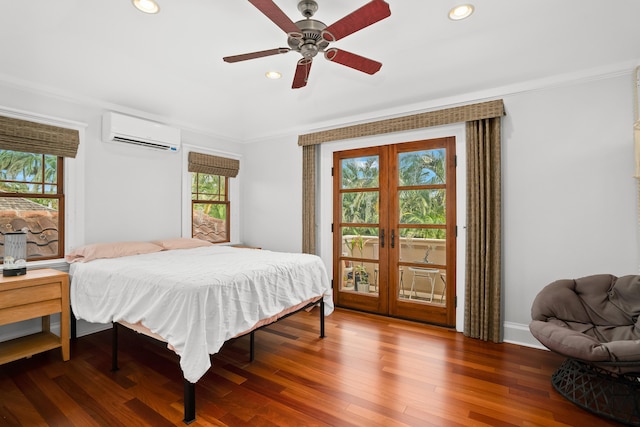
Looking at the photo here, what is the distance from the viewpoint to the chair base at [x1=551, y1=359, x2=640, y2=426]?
2.00 m

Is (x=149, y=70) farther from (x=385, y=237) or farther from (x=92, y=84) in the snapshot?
(x=385, y=237)

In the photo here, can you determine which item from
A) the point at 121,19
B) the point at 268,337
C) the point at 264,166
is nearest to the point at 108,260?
the point at 268,337

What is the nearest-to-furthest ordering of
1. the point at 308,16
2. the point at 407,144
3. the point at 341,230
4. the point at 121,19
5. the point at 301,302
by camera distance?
the point at 308,16, the point at 121,19, the point at 301,302, the point at 407,144, the point at 341,230

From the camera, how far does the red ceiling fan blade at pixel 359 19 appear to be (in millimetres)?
1667

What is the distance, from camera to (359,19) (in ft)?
5.87

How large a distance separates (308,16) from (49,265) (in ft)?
11.0

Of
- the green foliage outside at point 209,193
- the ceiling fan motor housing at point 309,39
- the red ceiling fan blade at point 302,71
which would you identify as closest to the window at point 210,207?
the green foliage outside at point 209,193

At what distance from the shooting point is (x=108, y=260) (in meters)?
3.04

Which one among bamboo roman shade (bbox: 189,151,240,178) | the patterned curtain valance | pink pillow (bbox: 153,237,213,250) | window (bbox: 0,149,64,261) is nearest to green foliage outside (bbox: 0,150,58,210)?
window (bbox: 0,149,64,261)

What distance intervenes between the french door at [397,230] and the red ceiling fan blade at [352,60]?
166cm

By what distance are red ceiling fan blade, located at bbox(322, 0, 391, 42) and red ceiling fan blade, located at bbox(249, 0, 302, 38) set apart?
182 millimetres

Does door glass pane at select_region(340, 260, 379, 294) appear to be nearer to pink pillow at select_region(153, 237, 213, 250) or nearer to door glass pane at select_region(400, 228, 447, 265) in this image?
door glass pane at select_region(400, 228, 447, 265)

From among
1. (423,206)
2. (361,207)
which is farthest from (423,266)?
(361,207)

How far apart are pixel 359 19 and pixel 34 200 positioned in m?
3.56
